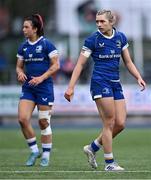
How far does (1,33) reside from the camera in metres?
Result: 45.8

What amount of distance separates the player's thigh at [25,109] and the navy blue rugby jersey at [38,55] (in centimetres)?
38

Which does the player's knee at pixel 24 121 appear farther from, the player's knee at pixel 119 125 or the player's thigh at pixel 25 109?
the player's knee at pixel 119 125

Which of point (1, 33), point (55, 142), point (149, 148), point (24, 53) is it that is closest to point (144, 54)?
point (1, 33)

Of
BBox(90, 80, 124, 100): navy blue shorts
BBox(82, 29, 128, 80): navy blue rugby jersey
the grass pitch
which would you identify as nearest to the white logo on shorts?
BBox(90, 80, 124, 100): navy blue shorts

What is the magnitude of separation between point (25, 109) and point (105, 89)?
1.75m

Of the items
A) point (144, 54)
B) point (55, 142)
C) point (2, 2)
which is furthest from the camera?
point (2, 2)

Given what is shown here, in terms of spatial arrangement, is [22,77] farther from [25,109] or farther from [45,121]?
[45,121]

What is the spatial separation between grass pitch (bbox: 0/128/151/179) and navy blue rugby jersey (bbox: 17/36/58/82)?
147 centimetres

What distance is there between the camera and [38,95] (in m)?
15.2

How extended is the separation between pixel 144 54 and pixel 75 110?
9.22 m

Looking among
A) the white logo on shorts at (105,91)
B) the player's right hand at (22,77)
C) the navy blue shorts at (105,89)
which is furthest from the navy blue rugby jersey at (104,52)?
the player's right hand at (22,77)

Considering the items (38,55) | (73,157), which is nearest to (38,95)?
(38,55)

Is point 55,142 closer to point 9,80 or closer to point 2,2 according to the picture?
point 9,80

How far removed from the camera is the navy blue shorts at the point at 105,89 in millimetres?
13812
